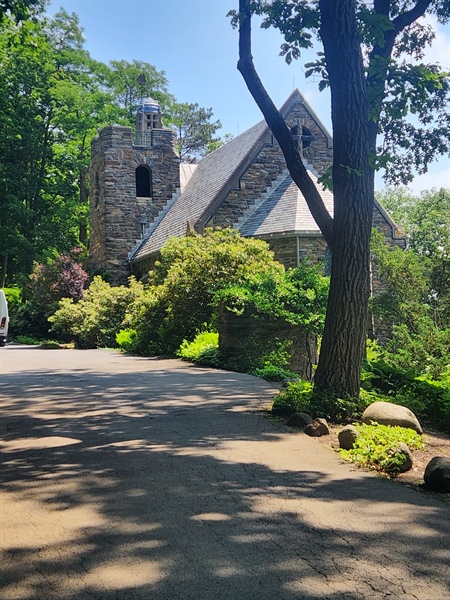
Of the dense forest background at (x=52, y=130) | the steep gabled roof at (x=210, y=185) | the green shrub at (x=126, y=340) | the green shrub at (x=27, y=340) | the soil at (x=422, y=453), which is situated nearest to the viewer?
the soil at (x=422, y=453)

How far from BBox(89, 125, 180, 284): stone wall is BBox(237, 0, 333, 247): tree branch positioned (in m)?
22.4

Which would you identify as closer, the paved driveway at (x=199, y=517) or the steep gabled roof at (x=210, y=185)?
the paved driveway at (x=199, y=517)

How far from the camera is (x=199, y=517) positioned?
398cm

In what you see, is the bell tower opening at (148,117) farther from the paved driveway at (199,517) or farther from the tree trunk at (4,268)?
the paved driveway at (199,517)

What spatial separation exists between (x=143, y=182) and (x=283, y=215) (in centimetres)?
1188

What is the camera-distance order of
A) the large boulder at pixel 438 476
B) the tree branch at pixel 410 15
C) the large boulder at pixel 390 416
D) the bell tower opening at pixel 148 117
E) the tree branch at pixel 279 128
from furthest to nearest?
the bell tower opening at pixel 148 117, the tree branch at pixel 410 15, the tree branch at pixel 279 128, the large boulder at pixel 390 416, the large boulder at pixel 438 476

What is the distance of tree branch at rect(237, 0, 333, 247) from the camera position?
27.4ft

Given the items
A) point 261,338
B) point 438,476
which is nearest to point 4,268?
point 261,338

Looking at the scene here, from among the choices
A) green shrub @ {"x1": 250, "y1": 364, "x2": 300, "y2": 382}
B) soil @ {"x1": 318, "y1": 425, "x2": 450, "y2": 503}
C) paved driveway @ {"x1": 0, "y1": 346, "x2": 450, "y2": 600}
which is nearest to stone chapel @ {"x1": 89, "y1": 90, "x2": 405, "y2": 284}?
green shrub @ {"x1": 250, "y1": 364, "x2": 300, "y2": 382}

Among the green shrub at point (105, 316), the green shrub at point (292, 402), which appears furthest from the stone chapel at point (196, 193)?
the green shrub at point (292, 402)

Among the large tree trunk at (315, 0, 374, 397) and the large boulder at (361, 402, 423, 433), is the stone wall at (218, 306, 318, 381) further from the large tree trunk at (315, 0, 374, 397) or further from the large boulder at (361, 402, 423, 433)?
the large boulder at (361, 402, 423, 433)

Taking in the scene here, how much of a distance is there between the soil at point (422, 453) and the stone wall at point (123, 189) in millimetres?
24997

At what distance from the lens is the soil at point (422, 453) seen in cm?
497

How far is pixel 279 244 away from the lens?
22.8m
